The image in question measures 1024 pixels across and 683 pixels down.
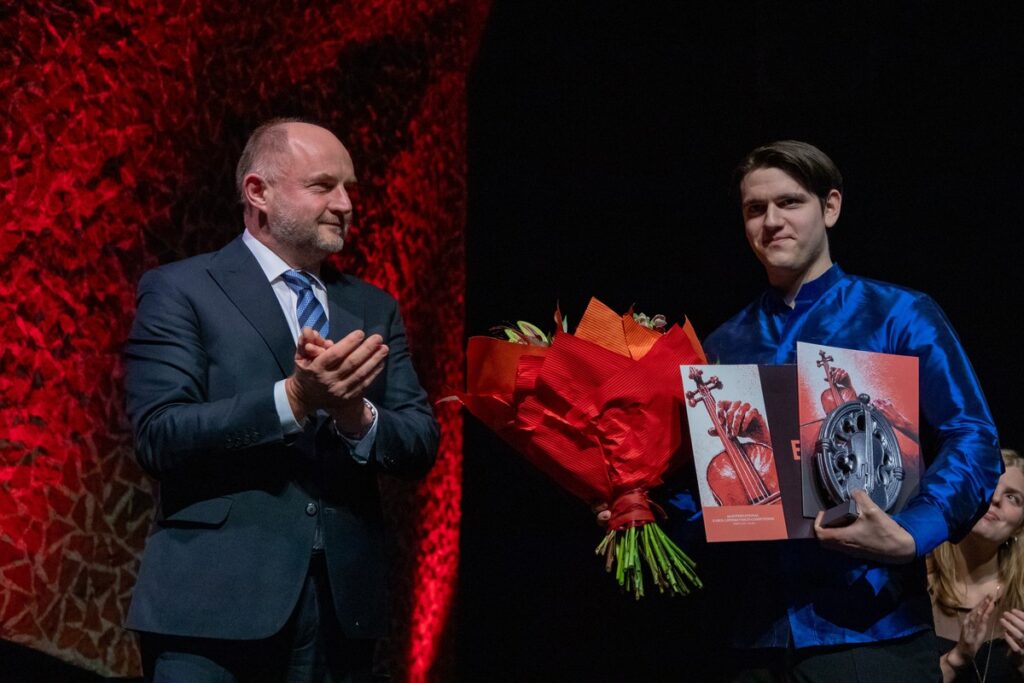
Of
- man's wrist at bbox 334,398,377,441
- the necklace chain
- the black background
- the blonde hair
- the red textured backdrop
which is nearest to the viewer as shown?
man's wrist at bbox 334,398,377,441

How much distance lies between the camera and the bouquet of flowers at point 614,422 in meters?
2.25

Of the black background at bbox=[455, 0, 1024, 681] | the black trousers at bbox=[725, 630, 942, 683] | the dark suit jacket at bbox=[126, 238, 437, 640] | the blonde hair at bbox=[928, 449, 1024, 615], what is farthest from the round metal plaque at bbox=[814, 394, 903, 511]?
the black background at bbox=[455, 0, 1024, 681]

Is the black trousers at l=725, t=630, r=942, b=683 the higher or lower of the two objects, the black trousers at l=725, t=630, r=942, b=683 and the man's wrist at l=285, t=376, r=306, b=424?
the lower

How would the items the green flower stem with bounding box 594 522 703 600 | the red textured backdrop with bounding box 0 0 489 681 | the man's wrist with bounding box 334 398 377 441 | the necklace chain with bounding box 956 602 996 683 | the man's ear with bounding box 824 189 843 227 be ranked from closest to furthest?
the man's wrist with bounding box 334 398 377 441 < the green flower stem with bounding box 594 522 703 600 < the man's ear with bounding box 824 189 843 227 < the red textured backdrop with bounding box 0 0 489 681 < the necklace chain with bounding box 956 602 996 683

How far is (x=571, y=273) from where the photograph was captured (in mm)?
3775

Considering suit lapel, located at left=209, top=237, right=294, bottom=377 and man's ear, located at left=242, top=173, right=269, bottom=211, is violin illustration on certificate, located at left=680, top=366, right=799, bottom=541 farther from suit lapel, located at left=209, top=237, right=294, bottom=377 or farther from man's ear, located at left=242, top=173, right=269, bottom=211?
man's ear, located at left=242, top=173, right=269, bottom=211

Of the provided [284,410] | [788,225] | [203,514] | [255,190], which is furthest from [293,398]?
[788,225]

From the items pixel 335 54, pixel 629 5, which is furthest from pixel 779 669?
pixel 629 5

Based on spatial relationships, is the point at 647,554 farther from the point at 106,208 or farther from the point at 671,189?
the point at 671,189

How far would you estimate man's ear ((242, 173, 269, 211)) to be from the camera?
2.37m

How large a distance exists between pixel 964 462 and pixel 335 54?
6.84 feet

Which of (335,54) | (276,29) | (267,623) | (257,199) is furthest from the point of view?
(335,54)

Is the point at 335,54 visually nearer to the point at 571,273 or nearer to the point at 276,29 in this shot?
the point at 276,29

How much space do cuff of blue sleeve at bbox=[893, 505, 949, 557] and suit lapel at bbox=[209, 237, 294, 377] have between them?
111 centimetres
